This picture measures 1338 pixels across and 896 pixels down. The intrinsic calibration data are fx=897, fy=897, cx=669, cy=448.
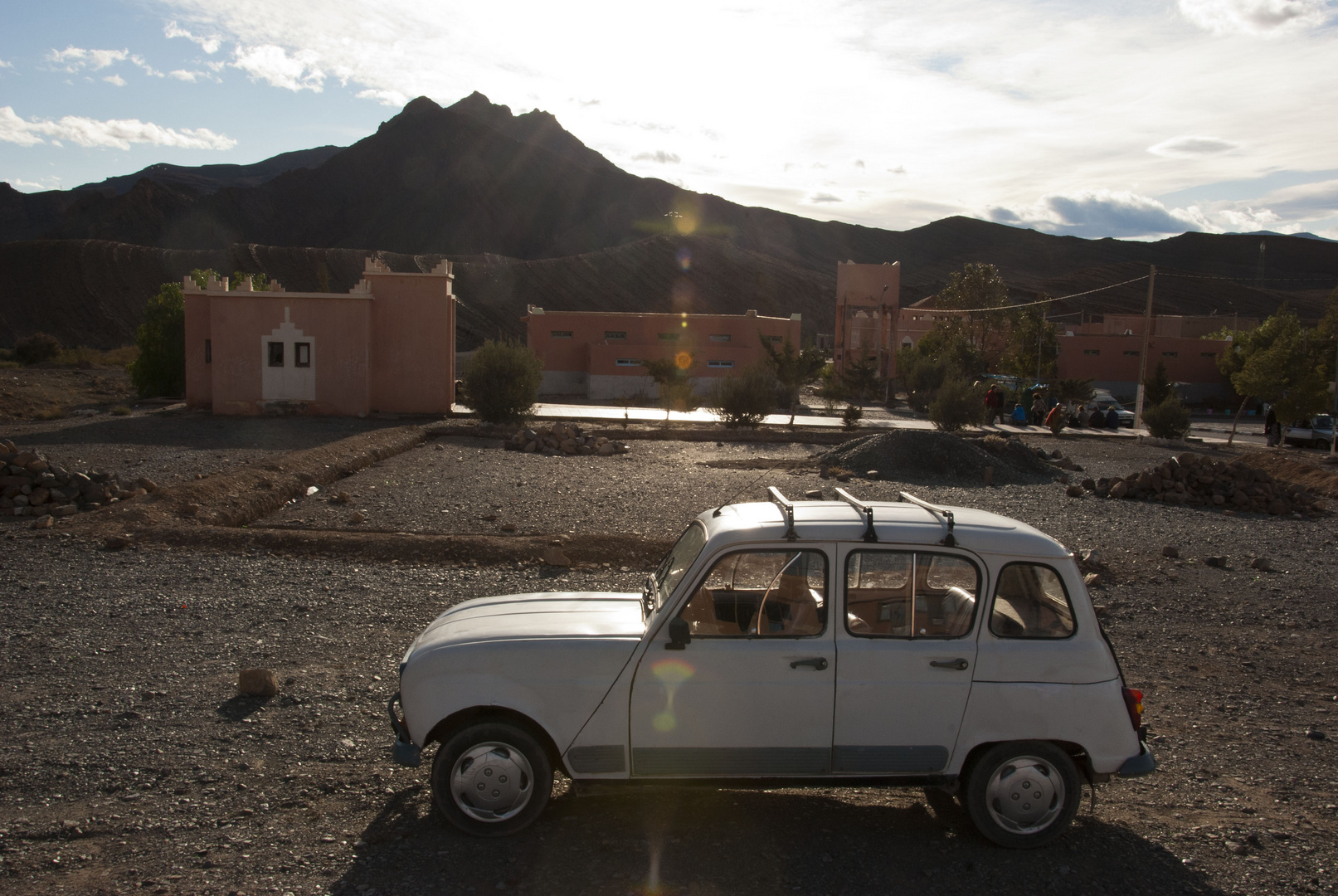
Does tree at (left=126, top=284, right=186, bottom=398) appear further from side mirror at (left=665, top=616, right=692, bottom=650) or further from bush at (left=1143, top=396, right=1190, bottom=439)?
side mirror at (left=665, top=616, right=692, bottom=650)

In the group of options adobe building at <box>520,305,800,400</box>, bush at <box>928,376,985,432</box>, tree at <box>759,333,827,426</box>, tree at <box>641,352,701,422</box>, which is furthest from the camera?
adobe building at <box>520,305,800,400</box>

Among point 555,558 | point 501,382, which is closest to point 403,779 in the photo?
point 555,558

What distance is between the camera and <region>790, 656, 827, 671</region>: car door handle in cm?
406

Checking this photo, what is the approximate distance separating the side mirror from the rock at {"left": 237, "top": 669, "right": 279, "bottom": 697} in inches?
129

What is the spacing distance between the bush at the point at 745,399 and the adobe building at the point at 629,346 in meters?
15.8

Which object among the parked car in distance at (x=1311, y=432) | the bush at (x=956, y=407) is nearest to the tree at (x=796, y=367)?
the bush at (x=956, y=407)

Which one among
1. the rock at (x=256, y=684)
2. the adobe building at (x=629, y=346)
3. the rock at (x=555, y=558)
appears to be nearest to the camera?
the rock at (x=256, y=684)

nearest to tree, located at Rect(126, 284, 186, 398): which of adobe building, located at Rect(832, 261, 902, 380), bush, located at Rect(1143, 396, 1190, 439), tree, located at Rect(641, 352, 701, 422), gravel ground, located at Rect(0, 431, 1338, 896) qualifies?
tree, located at Rect(641, 352, 701, 422)

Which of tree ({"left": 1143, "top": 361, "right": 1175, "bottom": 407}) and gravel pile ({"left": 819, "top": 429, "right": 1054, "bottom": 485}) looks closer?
gravel pile ({"left": 819, "top": 429, "right": 1054, "bottom": 485})

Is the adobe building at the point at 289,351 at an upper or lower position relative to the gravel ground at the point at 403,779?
upper

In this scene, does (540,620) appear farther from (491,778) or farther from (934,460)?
(934,460)

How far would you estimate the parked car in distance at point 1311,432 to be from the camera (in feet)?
102

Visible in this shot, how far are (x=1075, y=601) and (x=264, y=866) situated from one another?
3.84m

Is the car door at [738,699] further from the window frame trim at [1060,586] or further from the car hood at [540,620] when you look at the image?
the window frame trim at [1060,586]
